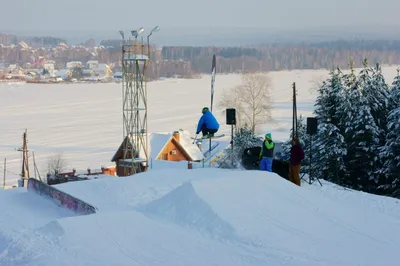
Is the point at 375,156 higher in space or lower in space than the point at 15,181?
higher

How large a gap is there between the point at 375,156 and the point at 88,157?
2370 centimetres

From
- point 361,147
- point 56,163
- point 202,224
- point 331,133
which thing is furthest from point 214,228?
point 56,163

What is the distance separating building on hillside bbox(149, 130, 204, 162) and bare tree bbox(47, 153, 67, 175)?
641 cm

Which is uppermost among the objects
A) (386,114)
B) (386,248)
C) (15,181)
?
(386,114)

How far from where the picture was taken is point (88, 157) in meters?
40.7

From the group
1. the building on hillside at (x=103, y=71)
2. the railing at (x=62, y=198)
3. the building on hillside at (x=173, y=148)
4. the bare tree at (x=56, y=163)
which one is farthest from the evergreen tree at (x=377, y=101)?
the building on hillside at (x=103, y=71)

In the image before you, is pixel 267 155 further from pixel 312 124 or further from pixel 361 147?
pixel 361 147

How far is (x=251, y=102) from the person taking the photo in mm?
44719

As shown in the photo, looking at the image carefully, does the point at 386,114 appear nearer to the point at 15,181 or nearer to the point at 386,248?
the point at 386,248

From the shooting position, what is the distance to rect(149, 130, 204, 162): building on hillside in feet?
108

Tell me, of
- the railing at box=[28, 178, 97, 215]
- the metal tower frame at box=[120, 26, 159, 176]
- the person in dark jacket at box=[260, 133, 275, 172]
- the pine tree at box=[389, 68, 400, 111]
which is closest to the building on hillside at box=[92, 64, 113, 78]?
the metal tower frame at box=[120, 26, 159, 176]

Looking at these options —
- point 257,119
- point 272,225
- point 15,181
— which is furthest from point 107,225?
point 257,119

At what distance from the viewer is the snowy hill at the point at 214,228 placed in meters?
8.31

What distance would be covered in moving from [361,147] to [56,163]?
70.4 ft
